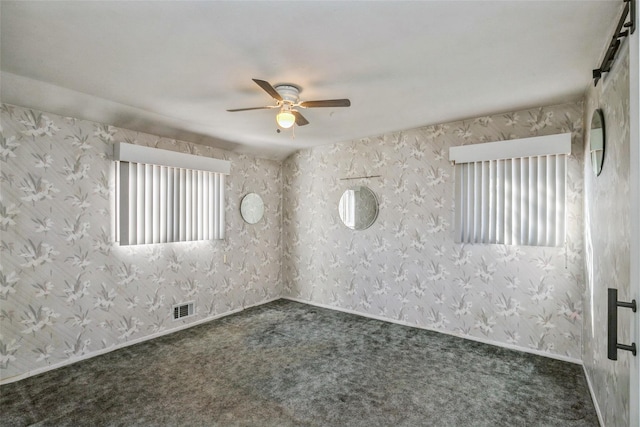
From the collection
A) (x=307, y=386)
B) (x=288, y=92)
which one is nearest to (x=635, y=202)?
(x=288, y=92)

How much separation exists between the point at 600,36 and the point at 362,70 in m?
1.40

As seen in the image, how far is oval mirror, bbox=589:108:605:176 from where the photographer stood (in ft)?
6.22

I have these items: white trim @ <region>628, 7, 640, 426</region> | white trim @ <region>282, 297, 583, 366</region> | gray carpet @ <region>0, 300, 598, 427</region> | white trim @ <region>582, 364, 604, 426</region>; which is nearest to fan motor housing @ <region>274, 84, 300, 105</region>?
white trim @ <region>628, 7, 640, 426</region>

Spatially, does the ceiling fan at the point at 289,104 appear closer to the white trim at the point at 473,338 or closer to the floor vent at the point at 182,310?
the floor vent at the point at 182,310

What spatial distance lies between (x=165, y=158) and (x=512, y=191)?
3.77 m

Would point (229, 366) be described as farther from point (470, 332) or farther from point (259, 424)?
point (470, 332)

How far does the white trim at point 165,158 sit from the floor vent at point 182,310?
1.70 meters

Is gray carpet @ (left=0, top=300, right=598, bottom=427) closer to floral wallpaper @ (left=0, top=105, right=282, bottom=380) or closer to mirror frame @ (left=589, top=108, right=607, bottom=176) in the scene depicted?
floral wallpaper @ (left=0, top=105, right=282, bottom=380)

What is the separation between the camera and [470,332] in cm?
337

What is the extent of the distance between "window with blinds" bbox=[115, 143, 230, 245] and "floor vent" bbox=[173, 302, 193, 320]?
82 centimetres

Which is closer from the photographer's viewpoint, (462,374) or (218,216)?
(462,374)

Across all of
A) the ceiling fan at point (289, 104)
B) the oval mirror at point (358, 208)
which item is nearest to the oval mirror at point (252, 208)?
the oval mirror at point (358, 208)

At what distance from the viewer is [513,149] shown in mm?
3006

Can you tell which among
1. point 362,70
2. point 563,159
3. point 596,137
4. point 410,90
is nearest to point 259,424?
point 362,70
